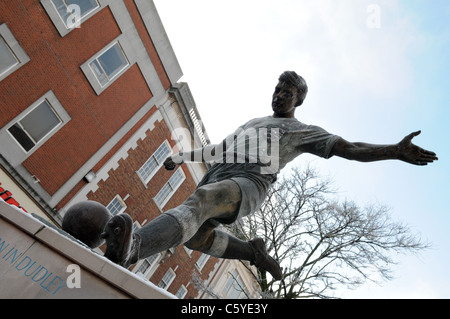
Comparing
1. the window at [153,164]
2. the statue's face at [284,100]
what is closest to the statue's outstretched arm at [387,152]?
the statue's face at [284,100]

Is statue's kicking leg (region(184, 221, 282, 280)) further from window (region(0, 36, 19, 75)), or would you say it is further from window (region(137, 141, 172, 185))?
window (region(137, 141, 172, 185))

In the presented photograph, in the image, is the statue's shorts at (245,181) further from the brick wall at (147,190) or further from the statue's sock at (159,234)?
the brick wall at (147,190)

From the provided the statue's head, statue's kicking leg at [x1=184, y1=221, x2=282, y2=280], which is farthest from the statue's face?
statue's kicking leg at [x1=184, y1=221, x2=282, y2=280]

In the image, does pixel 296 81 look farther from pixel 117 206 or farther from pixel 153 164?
pixel 153 164

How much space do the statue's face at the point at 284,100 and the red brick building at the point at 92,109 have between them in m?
8.69

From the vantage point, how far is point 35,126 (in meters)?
9.83

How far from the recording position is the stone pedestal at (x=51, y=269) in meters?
1.58

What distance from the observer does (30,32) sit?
9.45m

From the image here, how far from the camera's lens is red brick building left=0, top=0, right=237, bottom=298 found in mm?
9328

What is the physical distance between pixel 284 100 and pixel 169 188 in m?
12.7

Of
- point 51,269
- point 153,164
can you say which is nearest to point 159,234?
point 51,269
